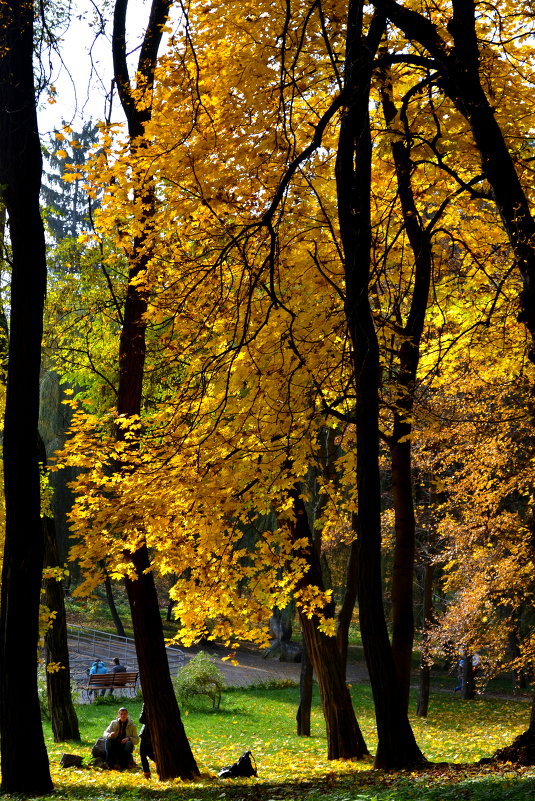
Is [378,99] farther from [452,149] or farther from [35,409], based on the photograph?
[35,409]

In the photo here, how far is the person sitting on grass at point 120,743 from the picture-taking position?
11.4 meters

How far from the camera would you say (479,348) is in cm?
814

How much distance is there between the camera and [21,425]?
726cm

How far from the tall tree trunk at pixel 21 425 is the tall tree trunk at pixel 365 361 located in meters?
2.94

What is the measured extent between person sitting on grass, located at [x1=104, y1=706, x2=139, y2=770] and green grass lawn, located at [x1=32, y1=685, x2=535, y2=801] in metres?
0.30

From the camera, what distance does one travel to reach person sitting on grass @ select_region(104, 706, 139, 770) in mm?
11352

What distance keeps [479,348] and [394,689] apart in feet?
11.4

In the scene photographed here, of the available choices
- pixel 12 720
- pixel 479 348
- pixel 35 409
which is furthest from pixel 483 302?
pixel 12 720

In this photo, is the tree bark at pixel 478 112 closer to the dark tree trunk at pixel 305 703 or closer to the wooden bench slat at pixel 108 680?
the dark tree trunk at pixel 305 703

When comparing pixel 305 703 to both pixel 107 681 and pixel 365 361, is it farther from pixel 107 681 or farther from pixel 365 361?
pixel 365 361

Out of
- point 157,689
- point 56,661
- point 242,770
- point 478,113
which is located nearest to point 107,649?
point 56,661

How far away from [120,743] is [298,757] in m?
2.76

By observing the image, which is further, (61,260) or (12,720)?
(61,260)

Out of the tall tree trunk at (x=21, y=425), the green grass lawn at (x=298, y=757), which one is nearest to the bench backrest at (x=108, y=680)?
the green grass lawn at (x=298, y=757)
